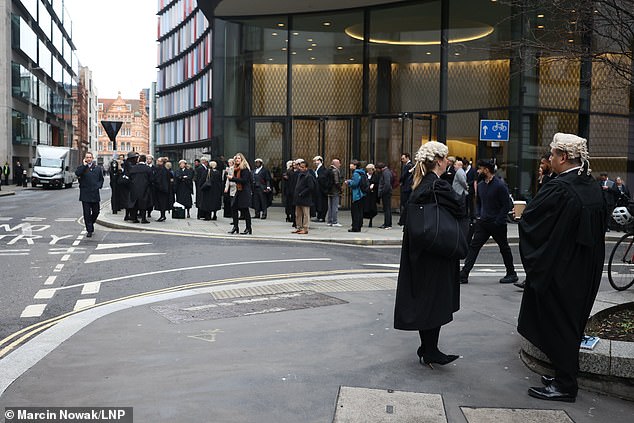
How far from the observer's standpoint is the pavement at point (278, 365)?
4414mm

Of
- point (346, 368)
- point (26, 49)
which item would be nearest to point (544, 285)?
point (346, 368)

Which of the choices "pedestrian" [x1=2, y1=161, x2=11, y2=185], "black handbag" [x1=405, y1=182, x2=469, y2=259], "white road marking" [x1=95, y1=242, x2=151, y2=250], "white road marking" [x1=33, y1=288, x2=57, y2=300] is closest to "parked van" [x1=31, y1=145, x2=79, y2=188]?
"pedestrian" [x1=2, y1=161, x2=11, y2=185]

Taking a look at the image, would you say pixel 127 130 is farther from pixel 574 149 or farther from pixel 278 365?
pixel 574 149

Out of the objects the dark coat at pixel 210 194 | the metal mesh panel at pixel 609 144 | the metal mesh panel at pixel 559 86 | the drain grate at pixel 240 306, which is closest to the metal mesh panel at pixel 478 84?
the metal mesh panel at pixel 559 86

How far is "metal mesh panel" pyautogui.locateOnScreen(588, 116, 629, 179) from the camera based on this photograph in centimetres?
2158

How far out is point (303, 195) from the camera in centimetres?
1534

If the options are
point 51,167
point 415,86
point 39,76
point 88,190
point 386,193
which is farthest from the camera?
point 39,76

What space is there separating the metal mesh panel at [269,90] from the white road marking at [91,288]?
16.4 m

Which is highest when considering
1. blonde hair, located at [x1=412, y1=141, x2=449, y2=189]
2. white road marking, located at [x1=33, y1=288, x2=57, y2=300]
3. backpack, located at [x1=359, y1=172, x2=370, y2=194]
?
blonde hair, located at [x1=412, y1=141, x2=449, y2=189]

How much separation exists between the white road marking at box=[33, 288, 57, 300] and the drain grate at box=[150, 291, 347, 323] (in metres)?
→ 1.66

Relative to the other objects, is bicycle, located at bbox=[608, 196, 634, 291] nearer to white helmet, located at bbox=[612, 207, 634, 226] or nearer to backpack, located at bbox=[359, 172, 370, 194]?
white helmet, located at bbox=[612, 207, 634, 226]

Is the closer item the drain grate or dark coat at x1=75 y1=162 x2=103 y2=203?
the drain grate

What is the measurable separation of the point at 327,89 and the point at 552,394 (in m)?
20.7

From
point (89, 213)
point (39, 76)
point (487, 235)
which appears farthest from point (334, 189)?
point (39, 76)
